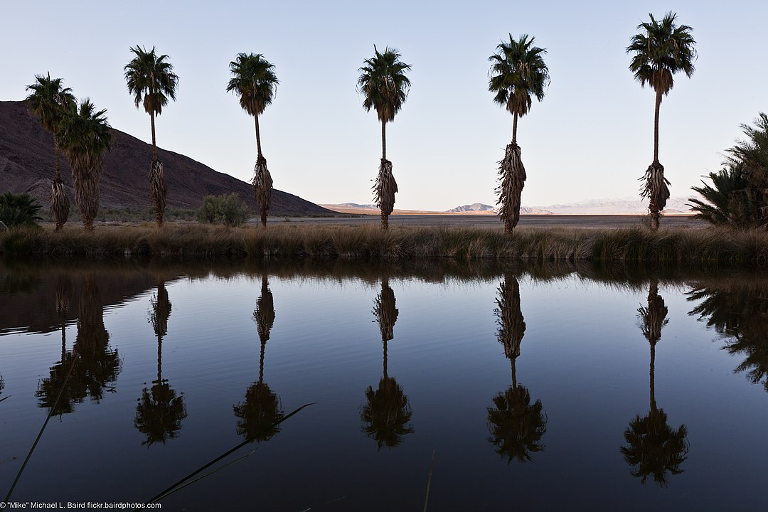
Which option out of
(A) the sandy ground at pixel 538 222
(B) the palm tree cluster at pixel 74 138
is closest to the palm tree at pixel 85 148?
(B) the palm tree cluster at pixel 74 138

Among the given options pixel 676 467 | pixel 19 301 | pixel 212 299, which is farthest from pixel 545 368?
pixel 19 301

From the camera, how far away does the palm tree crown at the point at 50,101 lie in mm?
40531

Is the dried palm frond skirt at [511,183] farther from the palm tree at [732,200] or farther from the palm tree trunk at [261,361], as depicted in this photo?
the palm tree trunk at [261,361]

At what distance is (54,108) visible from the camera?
40969 mm

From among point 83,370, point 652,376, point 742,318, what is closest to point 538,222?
point 742,318

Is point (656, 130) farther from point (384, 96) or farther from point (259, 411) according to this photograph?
point (259, 411)

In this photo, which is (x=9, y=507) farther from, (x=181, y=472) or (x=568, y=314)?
(x=568, y=314)

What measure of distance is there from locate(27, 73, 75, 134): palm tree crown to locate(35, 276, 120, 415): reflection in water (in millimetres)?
32891

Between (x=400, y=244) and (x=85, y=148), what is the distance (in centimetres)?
2290

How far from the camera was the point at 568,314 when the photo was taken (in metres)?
14.2

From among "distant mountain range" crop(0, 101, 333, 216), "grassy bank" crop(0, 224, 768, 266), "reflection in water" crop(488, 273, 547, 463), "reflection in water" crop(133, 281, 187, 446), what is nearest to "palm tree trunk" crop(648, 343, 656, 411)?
"reflection in water" crop(488, 273, 547, 463)

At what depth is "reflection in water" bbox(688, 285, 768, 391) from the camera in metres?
9.42

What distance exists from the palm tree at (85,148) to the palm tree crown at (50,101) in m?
1.75

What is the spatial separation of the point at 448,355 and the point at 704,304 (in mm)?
9183
